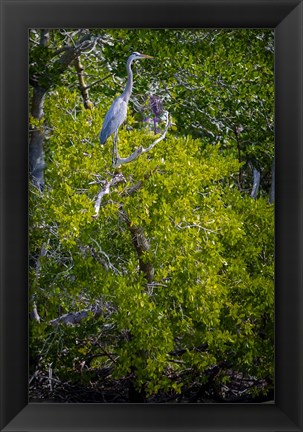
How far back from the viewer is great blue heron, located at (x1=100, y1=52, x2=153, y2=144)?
9.14 feet

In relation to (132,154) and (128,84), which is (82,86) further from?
(132,154)

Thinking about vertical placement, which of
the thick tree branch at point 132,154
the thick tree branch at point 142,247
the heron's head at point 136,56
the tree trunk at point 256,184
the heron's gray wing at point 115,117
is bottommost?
the thick tree branch at point 142,247

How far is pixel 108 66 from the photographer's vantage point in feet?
9.17

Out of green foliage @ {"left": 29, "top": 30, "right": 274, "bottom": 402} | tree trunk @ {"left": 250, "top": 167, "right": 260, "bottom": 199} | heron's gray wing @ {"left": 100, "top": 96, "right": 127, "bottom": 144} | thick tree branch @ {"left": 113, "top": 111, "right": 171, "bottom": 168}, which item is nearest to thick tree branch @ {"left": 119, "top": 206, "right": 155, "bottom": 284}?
green foliage @ {"left": 29, "top": 30, "right": 274, "bottom": 402}

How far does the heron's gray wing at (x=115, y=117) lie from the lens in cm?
279

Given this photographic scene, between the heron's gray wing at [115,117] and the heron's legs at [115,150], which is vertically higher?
the heron's gray wing at [115,117]

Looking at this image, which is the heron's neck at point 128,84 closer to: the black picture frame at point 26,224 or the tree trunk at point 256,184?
the black picture frame at point 26,224

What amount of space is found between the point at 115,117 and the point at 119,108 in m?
0.04

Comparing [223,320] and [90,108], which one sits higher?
[90,108]

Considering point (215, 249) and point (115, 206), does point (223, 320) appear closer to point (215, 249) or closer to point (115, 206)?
point (215, 249)

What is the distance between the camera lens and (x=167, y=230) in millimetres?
2818

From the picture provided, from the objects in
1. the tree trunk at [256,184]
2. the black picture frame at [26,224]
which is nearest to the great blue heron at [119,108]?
the black picture frame at [26,224]
